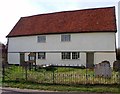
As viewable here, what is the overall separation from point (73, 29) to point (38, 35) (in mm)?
5477

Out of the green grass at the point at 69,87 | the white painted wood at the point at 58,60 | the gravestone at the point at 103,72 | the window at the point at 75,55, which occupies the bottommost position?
the green grass at the point at 69,87

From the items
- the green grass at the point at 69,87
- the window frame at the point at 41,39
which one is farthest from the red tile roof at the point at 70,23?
the green grass at the point at 69,87

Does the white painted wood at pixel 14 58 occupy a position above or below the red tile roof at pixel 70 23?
below

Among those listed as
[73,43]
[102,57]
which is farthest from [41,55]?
[102,57]

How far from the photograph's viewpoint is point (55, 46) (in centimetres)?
3681

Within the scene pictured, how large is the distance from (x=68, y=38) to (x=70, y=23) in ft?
8.14

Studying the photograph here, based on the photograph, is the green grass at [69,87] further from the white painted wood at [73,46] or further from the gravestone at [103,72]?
the white painted wood at [73,46]

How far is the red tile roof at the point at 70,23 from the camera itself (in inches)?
1368

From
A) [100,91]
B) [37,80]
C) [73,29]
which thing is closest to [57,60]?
[73,29]

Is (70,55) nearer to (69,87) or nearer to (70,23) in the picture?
(70,23)

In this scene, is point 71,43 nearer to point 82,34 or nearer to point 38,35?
point 82,34

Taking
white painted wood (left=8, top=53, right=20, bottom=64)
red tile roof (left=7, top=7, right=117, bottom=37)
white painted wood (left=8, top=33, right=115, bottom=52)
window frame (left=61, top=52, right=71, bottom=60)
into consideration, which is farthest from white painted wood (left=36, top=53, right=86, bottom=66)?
white painted wood (left=8, top=53, right=20, bottom=64)

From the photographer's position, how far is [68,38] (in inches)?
1417

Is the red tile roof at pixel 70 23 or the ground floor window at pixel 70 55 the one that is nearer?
the red tile roof at pixel 70 23
